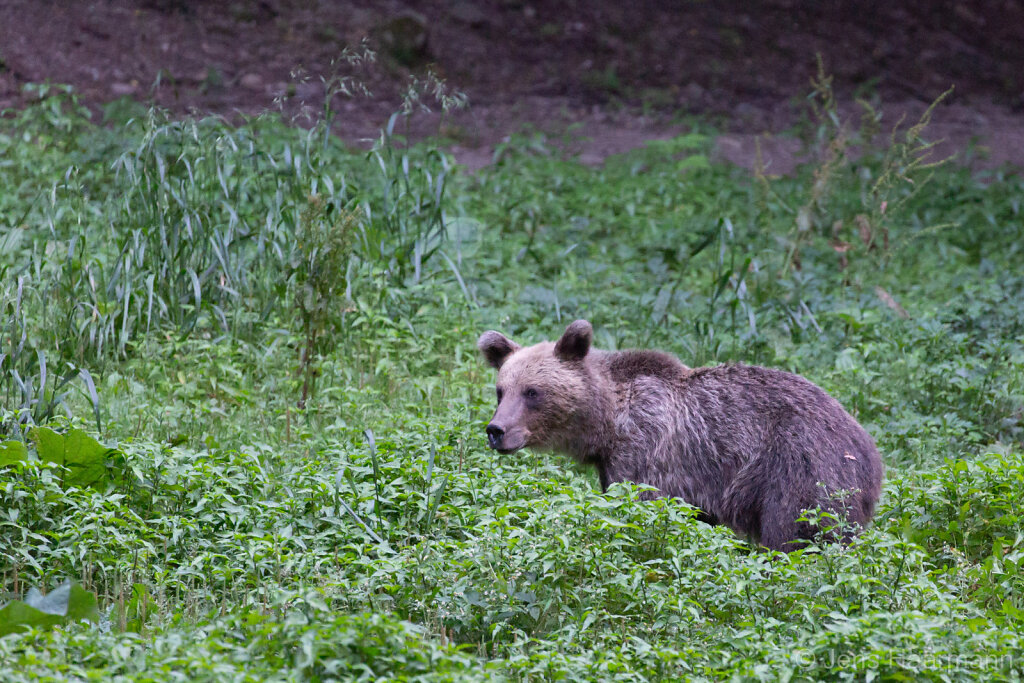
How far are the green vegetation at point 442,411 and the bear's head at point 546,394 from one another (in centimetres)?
23

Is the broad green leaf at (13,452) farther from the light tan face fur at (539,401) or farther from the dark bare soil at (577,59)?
the dark bare soil at (577,59)

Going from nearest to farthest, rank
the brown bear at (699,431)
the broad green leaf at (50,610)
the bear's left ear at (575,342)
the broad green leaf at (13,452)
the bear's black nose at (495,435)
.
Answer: the broad green leaf at (50,610) < the broad green leaf at (13,452) < the brown bear at (699,431) < the bear's black nose at (495,435) < the bear's left ear at (575,342)

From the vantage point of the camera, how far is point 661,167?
12.2m

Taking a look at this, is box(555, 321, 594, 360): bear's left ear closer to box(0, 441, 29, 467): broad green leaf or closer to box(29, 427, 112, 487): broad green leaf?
box(29, 427, 112, 487): broad green leaf

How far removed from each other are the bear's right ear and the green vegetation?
15.9 inches

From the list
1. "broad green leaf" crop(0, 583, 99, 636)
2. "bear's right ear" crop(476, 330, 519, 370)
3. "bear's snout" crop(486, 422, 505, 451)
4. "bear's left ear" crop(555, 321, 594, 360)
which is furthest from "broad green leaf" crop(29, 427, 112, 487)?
"bear's left ear" crop(555, 321, 594, 360)

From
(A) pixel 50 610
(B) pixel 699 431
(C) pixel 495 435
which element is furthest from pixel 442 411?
(A) pixel 50 610

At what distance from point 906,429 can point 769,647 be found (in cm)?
357

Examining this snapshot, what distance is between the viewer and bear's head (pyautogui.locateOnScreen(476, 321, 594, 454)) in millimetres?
5438

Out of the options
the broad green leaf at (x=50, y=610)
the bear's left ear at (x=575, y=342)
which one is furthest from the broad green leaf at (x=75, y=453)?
the bear's left ear at (x=575, y=342)

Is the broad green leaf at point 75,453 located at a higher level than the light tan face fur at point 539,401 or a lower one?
lower

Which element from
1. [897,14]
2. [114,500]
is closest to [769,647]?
[114,500]

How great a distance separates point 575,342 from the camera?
563 cm

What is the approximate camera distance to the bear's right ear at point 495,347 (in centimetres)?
593
